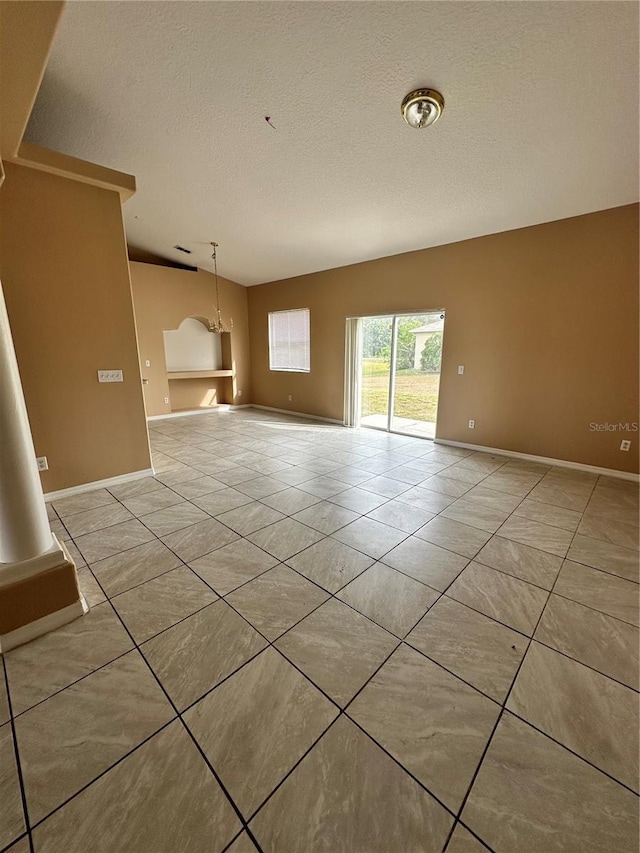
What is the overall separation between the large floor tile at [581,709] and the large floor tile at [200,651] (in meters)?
1.18

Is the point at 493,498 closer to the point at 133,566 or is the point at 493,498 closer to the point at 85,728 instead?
the point at 133,566

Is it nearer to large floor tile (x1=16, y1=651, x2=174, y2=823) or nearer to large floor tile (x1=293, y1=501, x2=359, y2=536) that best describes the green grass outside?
large floor tile (x1=293, y1=501, x2=359, y2=536)

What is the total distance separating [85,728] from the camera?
1.23 meters

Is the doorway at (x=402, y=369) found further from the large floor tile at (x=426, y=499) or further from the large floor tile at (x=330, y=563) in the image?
the large floor tile at (x=330, y=563)

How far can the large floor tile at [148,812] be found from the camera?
93 centimetres

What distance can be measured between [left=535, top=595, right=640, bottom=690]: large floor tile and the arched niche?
720 cm

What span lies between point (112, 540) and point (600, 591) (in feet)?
10.8

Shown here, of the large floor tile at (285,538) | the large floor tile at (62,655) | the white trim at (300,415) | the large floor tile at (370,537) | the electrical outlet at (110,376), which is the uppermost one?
the electrical outlet at (110,376)

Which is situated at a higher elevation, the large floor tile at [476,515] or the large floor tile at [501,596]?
the large floor tile at [476,515]

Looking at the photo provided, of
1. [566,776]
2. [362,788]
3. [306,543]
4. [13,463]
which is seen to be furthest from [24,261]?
[566,776]

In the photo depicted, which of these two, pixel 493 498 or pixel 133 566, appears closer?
pixel 133 566

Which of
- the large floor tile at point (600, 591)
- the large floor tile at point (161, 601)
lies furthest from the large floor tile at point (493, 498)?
the large floor tile at point (161, 601)

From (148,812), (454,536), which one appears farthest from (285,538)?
(148,812)
